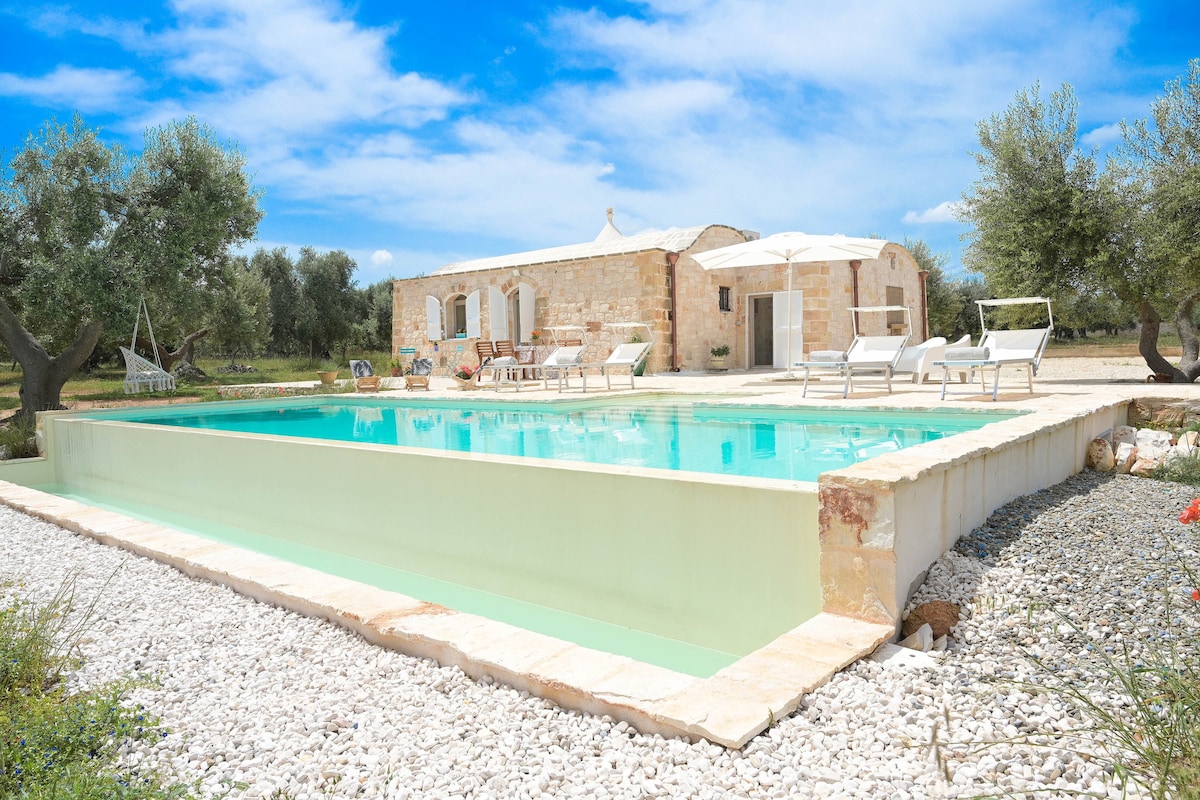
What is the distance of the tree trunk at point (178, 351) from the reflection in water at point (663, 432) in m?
10.8

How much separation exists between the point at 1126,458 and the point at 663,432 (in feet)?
11.5

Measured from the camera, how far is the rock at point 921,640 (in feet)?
8.18

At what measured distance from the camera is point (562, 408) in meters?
9.42

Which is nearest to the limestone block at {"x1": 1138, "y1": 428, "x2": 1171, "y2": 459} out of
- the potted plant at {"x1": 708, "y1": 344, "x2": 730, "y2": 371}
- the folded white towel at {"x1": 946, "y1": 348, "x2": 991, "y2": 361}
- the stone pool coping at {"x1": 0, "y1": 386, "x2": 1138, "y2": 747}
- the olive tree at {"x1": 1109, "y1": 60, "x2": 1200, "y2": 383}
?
the folded white towel at {"x1": 946, "y1": 348, "x2": 991, "y2": 361}

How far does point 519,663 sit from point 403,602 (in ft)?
2.59

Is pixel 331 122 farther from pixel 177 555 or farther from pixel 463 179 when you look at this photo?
pixel 177 555

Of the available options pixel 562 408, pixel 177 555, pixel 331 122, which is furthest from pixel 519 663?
pixel 331 122

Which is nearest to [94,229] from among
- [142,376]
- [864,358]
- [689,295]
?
[142,376]

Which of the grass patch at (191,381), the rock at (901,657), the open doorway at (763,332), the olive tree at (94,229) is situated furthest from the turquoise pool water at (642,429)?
the open doorway at (763,332)

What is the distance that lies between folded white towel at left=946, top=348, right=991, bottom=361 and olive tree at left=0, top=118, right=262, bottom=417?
12.0 metres

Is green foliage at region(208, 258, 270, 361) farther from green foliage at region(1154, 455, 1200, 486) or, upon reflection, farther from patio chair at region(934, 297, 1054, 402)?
green foliage at region(1154, 455, 1200, 486)

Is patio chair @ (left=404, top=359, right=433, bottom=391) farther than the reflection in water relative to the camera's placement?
Yes

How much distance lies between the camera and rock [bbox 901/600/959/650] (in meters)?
2.56

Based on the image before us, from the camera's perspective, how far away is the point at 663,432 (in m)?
7.00
